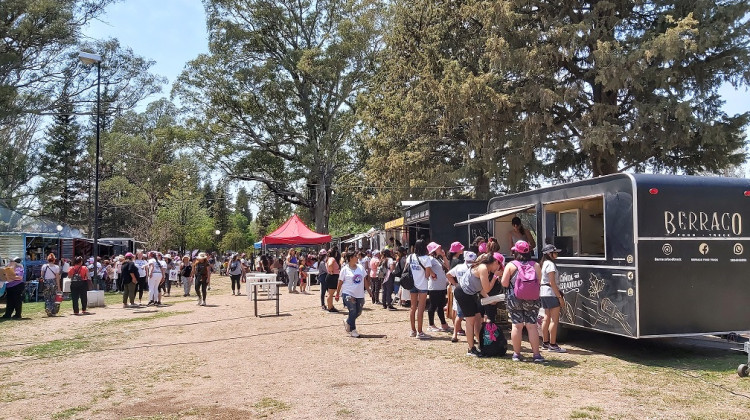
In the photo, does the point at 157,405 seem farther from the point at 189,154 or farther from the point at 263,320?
the point at 189,154

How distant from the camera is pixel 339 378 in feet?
25.5

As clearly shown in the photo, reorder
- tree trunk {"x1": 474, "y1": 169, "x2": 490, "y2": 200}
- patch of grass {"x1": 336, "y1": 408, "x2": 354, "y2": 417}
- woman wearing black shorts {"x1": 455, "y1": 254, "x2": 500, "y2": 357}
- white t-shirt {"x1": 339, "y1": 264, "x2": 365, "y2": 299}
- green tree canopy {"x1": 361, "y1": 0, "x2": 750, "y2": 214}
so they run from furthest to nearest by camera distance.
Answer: tree trunk {"x1": 474, "y1": 169, "x2": 490, "y2": 200} → green tree canopy {"x1": 361, "y1": 0, "x2": 750, "y2": 214} → white t-shirt {"x1": 339, "y1": 264, "x2": 365, "y2": 299} → woman wearing black shorts {"x1": 455, "y1": 254, "x2": 500, "y2": 357} → patch of grass {"x1": 336, "y1": 408, "x2": 354, "y2": 417}

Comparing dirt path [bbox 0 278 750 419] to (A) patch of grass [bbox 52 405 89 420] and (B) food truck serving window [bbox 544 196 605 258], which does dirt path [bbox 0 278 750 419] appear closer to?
(A) patch of grass [bbox 52 405 89 420]

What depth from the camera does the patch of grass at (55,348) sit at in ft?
33.9

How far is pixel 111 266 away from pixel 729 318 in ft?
78.6

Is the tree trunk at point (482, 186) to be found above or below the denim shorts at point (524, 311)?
above

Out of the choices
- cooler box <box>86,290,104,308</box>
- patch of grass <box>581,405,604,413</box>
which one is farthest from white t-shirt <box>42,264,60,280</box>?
patch of grass <box>581,405,604,413</box>

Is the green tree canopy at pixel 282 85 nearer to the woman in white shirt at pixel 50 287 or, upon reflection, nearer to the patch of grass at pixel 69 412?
the woman in white shirt at pixel 50 287

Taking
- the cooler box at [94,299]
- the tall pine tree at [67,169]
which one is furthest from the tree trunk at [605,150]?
the tall pine tree at [67,169]

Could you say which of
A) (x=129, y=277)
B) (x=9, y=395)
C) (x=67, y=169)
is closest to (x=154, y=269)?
(x=129, y=277)

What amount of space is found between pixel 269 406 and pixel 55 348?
626 cm

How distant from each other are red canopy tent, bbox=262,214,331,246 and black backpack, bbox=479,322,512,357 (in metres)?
16.1

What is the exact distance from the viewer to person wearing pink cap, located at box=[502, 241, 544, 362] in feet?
27.6

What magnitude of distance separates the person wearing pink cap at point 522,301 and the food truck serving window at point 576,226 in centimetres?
182
